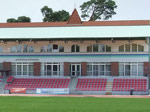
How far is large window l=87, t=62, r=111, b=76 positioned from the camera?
54.2 meters

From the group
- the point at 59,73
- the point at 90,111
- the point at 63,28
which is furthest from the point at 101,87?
the point at 90,111

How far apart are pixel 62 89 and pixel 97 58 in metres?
8.24

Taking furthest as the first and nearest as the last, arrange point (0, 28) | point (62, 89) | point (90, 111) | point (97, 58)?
1. point (0, 28)
2. point (97, 58)
3. point (62, 89)
4. point (90, 111)

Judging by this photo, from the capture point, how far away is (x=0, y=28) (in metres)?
57.9

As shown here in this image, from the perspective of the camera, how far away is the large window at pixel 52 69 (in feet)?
182

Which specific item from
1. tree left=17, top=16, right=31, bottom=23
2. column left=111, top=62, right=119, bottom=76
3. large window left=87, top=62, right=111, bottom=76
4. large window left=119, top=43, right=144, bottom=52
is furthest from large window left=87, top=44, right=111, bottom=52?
tree left=17, top=16, right=31, bottom=23

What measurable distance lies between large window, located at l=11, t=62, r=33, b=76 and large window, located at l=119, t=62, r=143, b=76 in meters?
14.1

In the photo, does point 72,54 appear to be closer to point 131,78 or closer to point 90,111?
point 131,78

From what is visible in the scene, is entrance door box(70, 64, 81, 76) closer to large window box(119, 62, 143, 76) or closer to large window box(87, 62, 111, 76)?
large window box(87, 62, 111, 76)

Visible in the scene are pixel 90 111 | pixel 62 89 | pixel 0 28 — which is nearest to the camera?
pixel 90 111

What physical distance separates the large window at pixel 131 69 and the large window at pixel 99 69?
1.96 m

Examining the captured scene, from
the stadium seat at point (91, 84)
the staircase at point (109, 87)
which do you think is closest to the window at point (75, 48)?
the stadium seat at point (91, 84)

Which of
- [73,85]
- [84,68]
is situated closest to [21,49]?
[84,68]

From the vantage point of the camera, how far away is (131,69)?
53.4 meters
